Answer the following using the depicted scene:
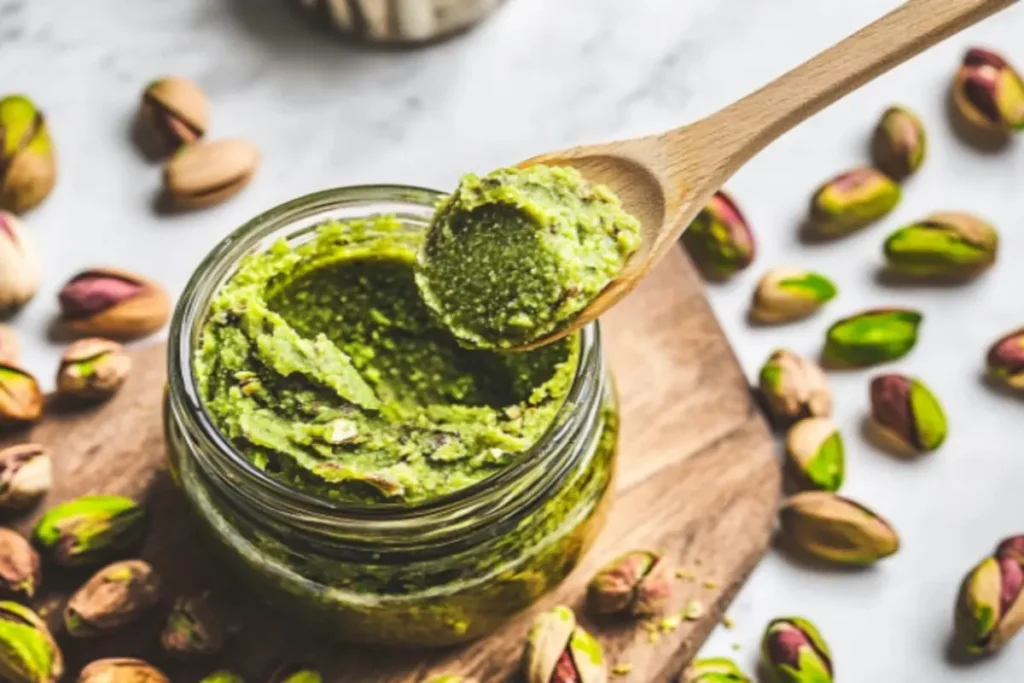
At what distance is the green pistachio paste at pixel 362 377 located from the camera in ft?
4.15

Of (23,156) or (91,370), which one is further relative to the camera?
(23,156)

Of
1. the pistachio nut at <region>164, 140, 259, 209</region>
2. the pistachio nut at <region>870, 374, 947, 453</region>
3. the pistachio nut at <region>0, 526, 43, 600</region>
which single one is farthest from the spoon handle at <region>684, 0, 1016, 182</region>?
the pistachio nut at <region>0, 526, 43, 600</region>

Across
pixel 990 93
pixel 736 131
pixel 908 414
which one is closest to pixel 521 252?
pixel 736 131

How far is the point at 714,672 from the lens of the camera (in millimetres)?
1420

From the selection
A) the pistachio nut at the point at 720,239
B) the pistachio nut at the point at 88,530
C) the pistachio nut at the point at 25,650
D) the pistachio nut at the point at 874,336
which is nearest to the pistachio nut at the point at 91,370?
the pistachio nut at the point at 88,530

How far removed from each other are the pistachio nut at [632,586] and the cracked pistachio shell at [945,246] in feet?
1.70

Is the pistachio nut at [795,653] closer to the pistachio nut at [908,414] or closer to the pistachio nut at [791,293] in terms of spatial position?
the pistachio nut at [908,414]

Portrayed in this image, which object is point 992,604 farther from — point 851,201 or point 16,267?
point 16,267

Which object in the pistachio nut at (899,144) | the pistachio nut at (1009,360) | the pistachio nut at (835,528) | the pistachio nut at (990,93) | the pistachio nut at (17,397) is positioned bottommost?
the pistachio nut at (17,397)

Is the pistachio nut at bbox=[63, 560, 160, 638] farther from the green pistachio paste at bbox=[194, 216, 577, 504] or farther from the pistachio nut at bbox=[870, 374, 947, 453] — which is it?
the pistachio nut at bbox=[870, 374, 947, 453]

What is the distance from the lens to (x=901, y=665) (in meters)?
1.52

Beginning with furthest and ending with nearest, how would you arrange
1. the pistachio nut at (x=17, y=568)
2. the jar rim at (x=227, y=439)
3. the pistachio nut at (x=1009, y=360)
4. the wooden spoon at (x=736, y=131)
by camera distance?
the pistachio nut at (x=1009, y=360) < the pistachio nut at (x=17, y=568) < the wooden spoon at (x=736, y=131) < the jar rim at (x=227, y=439)

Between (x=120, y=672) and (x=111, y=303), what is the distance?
42 cm

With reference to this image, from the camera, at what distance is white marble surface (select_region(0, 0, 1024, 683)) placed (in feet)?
5.36
